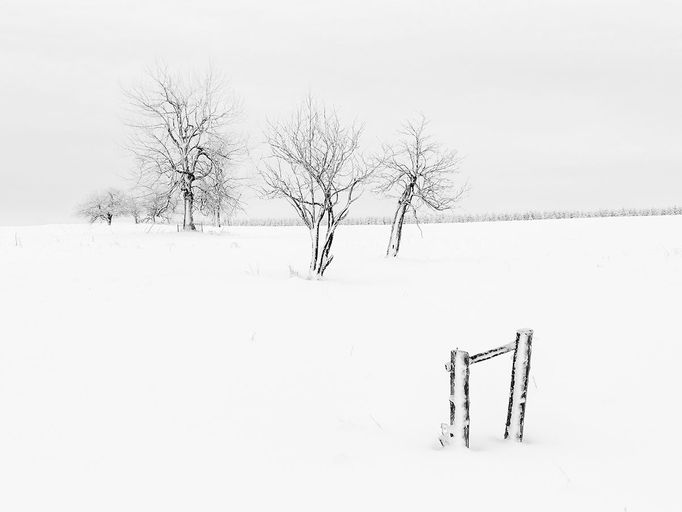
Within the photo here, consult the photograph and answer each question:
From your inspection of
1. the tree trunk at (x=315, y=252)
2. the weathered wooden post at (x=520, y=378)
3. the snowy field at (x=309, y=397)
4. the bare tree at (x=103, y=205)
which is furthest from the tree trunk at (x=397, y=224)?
the bare tree at (x=103, y=205)

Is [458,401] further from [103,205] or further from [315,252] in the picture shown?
[103,205]

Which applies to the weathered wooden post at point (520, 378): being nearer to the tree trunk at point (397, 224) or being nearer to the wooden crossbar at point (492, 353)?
the wooden crossbar at point (492, 353)

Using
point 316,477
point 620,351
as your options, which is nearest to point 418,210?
point 620,351

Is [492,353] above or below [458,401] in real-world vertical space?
above

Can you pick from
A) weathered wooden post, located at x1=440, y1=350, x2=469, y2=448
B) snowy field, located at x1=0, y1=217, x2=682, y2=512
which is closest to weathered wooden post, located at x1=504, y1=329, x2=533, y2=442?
snowy field, located at x1=0, y1=217, x2=682, y2=512

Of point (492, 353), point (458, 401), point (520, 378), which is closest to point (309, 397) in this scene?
point (458, 401)

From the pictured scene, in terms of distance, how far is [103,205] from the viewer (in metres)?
60.8

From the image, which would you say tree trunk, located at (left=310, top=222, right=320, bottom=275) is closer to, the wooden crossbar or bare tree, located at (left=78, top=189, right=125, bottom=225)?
the wooden crossbar

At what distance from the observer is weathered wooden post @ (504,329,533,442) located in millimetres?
3598

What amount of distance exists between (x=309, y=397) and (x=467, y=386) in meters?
1.62

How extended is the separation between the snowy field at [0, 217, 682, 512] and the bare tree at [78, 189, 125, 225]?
188 feet

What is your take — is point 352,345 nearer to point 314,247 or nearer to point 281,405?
point 281,405

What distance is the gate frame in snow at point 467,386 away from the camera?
346 cm

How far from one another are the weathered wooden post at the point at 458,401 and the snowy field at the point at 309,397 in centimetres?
15
